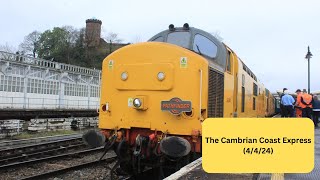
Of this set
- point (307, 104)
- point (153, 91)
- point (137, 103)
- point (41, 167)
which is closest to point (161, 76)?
point (153, 91)

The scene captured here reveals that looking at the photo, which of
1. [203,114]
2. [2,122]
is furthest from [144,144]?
[2,122]

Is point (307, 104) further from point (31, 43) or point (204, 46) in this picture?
point (31, 43)

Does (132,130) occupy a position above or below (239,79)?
below

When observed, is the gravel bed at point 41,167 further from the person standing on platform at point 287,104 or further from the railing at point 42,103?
the railing at point 42,103

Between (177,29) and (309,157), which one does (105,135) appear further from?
(309,157)

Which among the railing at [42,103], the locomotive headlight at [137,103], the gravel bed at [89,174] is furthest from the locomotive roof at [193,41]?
the railing at [42,103]

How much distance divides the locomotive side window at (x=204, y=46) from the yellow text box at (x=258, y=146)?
4511 mm

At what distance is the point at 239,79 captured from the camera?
10.4 metres

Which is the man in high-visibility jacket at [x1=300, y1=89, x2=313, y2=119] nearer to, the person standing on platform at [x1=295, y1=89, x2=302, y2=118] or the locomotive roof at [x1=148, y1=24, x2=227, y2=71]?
the person standing on platform at [x1=295, y1=89, x2=302, y2=118]

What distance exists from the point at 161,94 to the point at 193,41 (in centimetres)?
144

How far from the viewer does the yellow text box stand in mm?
3686

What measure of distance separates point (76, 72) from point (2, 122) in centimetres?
2018

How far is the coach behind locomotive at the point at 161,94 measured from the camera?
718 centimetres

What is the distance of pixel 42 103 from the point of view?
3441 centimetres
